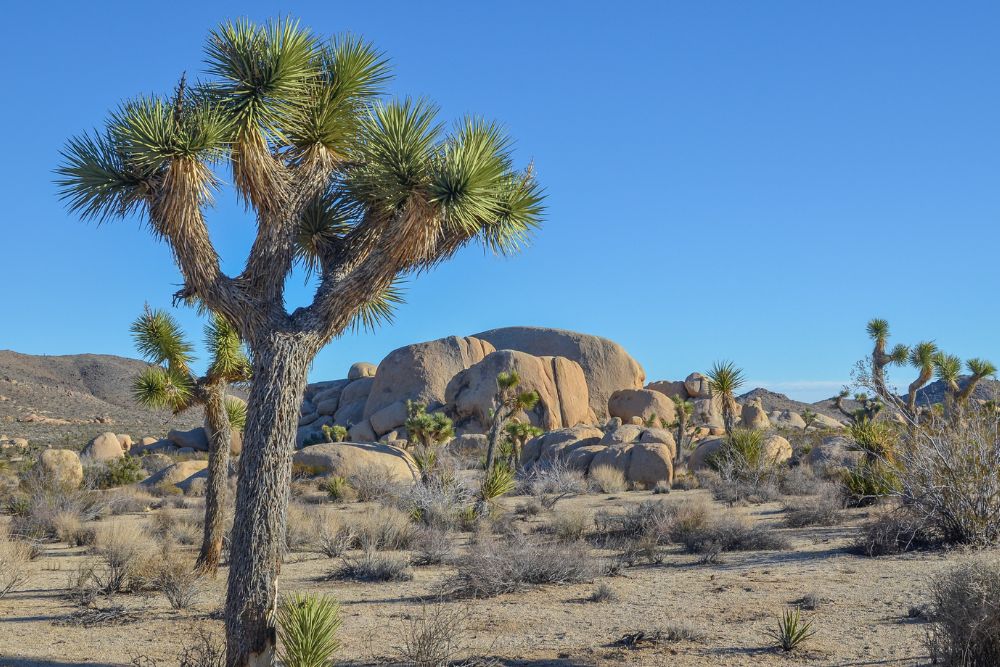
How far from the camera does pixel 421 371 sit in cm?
4547

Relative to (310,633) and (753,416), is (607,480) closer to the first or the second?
(310,633)

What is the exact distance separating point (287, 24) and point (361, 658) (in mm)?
5782

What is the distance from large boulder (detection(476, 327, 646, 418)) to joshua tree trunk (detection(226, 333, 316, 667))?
4164cm

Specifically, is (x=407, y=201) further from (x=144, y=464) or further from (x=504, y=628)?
(x=144, y=464)

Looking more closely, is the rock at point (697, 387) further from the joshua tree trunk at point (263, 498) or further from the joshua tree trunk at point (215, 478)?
the joshua tree trunk at point (263, 498)

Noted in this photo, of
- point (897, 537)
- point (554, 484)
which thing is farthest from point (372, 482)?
point (897, 537)

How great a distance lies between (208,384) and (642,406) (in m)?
36.1

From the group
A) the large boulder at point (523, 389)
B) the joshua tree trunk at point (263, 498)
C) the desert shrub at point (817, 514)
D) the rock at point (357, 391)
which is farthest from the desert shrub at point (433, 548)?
the rock at point (357, 391)

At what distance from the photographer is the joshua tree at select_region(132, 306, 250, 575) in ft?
37.3

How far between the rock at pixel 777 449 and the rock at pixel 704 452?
1456mm

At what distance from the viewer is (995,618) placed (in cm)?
582

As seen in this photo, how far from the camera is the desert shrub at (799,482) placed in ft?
65.5

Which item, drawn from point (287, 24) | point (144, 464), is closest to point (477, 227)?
point (287, 24)

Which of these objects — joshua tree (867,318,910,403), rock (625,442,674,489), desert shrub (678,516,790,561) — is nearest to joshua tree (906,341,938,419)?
joshua tree (867,318,910,403)
